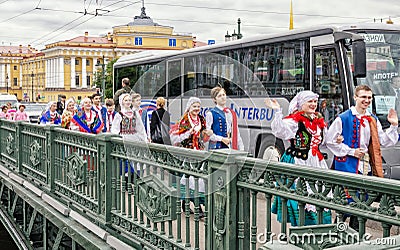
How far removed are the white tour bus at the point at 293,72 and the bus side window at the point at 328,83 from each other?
0.7 inches

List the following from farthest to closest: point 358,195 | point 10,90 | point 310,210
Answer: point 10,90, point 310,210, point 358,195

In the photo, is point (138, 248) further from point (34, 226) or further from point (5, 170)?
point (5, 170)

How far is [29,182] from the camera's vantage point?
9.05 m

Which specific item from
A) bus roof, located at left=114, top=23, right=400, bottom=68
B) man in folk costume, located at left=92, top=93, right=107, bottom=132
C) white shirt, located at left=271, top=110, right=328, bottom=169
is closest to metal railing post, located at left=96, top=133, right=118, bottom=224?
white shirt, located at left=271, top=110, right=328, bottom=169

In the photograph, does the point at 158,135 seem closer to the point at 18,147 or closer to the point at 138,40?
the point at 18,147

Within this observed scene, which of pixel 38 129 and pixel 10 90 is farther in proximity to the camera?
pixel 10 90

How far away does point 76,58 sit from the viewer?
84.6 metres

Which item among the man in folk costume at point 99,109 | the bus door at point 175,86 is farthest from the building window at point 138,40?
the man in folk costume at point 99,109

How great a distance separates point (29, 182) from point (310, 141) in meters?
5.02

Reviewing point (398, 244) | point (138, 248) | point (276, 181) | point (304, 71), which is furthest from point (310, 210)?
point (304, 71)

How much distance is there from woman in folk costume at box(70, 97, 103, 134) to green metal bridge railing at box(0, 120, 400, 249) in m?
1.97

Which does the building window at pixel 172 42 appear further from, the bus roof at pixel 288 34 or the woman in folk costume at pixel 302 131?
the woman in folk costume at pixel 302 131

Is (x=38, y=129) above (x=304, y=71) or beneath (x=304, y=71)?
beneath

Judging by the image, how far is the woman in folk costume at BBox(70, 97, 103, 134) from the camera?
982cm
